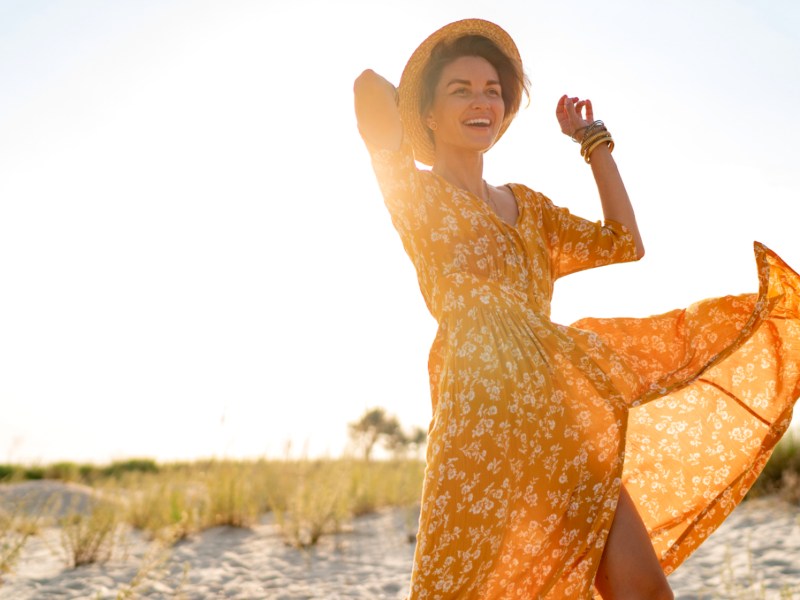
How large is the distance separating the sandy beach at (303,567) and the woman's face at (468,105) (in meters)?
2.44

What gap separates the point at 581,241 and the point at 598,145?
1.26 feet

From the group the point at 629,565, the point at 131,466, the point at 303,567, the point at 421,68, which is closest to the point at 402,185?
the point at 421,68

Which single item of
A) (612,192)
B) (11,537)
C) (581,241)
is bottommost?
(11,537)

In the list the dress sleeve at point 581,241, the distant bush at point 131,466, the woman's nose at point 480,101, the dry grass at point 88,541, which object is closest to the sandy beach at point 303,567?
the dry grass at point 88,541

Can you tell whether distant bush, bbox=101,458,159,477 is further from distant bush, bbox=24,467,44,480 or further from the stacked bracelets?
the stacked bracelets

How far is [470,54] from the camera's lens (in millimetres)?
2783

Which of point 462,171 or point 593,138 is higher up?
point 593,138

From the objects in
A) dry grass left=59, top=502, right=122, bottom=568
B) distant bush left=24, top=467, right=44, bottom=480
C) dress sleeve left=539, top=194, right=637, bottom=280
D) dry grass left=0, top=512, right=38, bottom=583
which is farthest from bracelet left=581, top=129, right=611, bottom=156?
distant bush left=24, top=467, right=44, bottom=480

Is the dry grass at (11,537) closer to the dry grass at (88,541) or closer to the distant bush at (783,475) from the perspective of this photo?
the dry grass at (88,541)

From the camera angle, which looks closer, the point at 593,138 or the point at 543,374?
the point at 543,374

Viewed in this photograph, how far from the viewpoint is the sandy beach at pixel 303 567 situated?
4.60m

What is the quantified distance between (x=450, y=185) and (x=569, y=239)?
538 mm

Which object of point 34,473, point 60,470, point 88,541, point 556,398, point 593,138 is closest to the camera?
point 556,398

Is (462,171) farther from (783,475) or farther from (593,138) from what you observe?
(783,475)
